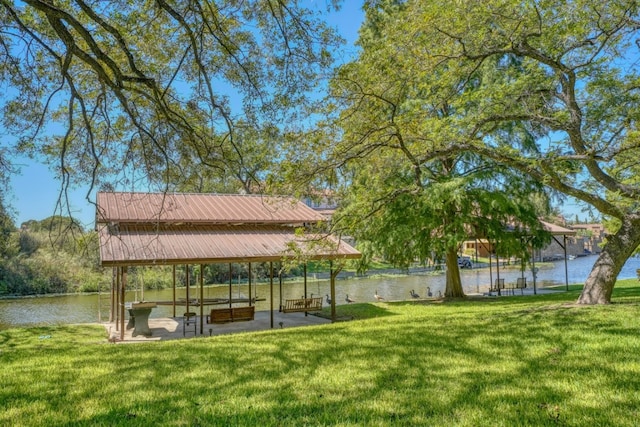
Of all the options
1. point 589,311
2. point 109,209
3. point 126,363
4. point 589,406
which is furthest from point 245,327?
point 589,406

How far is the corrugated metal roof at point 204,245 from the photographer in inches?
432

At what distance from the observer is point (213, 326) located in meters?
14.1

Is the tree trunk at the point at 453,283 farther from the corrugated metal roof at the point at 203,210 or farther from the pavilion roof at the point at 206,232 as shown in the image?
the corrugated metal roof at the point at 203,210

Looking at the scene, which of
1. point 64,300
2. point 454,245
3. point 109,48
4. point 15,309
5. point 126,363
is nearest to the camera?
point 126,363

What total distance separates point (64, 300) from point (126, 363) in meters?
23.5

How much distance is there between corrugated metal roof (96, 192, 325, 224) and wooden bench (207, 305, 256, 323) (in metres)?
2.96

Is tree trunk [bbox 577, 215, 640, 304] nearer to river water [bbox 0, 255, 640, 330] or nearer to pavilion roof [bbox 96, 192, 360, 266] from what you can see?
pavilion roof [bbox 96, 192, 360, 266]

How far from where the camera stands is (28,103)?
23.8 ft

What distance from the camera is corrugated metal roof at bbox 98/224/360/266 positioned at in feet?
36.0

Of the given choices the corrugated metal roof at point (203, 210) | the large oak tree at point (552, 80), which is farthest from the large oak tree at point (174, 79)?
the corrugated metal roof at point (203, 210)

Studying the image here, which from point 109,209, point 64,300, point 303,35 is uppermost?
point 303,35

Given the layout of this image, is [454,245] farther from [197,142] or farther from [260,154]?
[197,142]

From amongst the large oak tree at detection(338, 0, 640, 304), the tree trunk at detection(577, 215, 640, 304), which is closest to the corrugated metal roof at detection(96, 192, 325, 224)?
the large oak tree at detection(338, 0, 640, 304)

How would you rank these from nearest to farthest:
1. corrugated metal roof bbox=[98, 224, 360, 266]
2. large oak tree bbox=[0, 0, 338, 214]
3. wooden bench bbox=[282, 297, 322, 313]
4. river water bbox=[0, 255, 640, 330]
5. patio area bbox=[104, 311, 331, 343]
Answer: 1. large oak tree bbox=[0, 0, 338, 214]
2. corrugated metal roof bbox=[98, 224, 360, 266]
3. patio area bbox=[104, 311, 331, 343]
4. wooden bench bbox=[282, 297, 322, 313]
5. river water bbox=[0, 255, 640, 330]
